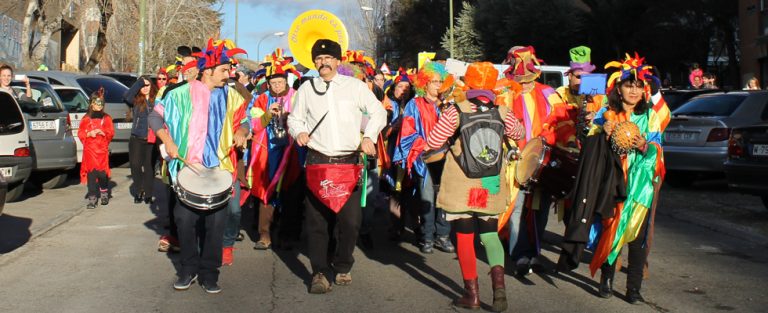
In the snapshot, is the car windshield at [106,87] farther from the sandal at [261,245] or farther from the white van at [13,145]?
the sandal at [261,245]

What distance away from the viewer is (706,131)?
1443 cm

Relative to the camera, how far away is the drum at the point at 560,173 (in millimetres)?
7699

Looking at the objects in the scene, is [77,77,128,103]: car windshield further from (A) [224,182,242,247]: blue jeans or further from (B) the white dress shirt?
(B) the white dress shirt

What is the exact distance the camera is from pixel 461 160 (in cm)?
658

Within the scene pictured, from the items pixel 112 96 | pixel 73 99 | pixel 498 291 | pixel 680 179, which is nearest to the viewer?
pixel 498 291

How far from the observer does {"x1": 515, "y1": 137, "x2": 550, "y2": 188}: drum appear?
732cm

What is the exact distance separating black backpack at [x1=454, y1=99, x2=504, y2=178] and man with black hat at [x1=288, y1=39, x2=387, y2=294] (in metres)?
0.77

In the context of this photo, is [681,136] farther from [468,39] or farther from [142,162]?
[468,39]

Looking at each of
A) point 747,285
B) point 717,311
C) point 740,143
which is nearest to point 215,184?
Result: point 717,311

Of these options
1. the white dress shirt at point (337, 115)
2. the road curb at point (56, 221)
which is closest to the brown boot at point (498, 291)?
the white dress shirt at point (337, 115)

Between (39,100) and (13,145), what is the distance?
10.0 feet

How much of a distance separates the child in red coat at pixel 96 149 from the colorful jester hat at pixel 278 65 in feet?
12.3

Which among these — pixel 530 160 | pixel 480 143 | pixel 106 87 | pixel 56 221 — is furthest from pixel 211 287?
pixel 106 87

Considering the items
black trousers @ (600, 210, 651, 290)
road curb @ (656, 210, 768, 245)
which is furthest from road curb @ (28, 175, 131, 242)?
road curb @ (656, 210, 768, 245)
